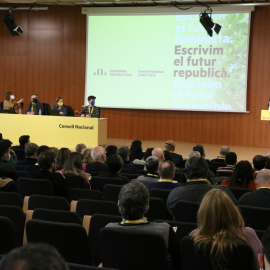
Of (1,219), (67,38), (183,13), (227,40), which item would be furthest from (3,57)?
(1,219)

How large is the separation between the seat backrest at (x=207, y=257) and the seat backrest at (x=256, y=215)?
3.98 ft

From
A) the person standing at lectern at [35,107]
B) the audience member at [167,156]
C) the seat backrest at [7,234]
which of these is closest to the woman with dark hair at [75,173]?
the seat backrest at [7,234]

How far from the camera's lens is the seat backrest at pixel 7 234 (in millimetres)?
2977

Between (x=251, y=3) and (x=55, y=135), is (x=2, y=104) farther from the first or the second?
(x=251, y=3)

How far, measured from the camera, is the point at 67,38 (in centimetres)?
1490

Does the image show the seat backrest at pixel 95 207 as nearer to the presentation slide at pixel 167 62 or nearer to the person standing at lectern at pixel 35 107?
the person standing at lectern at pixel 35 107

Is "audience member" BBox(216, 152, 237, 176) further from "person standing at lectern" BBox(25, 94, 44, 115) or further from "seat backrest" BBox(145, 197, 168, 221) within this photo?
"person standing at lectern" BBox(25, 94, 44, 115)

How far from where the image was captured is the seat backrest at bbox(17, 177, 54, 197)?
4.72m

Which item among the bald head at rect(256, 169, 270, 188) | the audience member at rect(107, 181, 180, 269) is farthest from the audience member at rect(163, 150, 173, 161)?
the audience member at rect(107, 181, 180, 269)

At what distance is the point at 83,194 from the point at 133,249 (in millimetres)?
2012

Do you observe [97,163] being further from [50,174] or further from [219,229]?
[219,229]

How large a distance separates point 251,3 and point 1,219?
36.4 feet

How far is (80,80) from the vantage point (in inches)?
587

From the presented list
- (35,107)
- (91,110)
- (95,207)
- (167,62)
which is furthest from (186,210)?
(167,62)
